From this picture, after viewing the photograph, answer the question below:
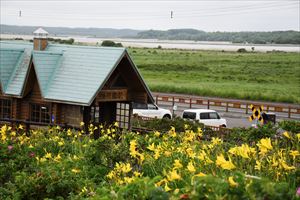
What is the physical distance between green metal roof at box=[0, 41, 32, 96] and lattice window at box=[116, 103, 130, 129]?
3.96 meters

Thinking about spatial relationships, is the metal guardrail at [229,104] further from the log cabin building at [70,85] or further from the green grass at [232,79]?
the log cabin building at [70,85]

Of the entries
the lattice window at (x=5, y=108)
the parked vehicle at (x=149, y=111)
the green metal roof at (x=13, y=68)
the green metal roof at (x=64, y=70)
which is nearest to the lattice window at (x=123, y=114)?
the green metal roof at (x=64, y=70)

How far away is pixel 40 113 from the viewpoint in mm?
24109

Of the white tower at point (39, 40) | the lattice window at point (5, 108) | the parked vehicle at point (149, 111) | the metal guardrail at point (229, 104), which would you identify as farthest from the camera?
the metal guardrail at point (229, 104)

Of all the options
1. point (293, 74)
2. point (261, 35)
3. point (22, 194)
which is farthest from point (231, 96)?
point (261, 35)

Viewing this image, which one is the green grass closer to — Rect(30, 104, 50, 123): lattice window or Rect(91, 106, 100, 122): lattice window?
Rect(91, 106, 100, 122): lattice window

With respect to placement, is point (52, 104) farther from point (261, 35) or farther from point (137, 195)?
point (261, 35)

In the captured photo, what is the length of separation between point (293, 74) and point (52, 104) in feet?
208

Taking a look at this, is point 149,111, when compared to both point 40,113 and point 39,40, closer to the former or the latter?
point 39,40

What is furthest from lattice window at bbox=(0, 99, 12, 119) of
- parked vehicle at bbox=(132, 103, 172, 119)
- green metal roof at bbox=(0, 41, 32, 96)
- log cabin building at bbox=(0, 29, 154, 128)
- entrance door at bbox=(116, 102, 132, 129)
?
parked vehicle at bbox=(132, 103, 172, 119)

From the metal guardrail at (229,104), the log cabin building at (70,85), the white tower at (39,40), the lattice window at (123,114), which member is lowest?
the metal guardrail at (229,104)

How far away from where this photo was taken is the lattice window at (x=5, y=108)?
25.0 m

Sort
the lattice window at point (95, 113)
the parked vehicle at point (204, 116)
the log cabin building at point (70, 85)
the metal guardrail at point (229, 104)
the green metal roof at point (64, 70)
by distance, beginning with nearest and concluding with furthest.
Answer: the green metal roof at point (64, 70)
the log cabin building at point (70, 85)
the lattice window at point (95, 113)
the parked vehicle at point (204, 116)
the metal guardrail at point (229, 104)

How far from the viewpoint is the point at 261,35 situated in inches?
7746
